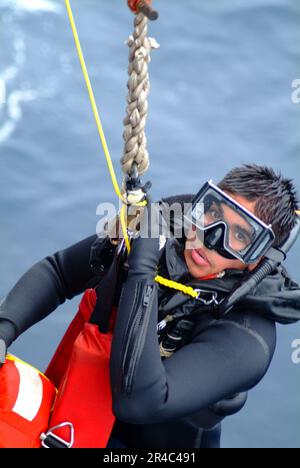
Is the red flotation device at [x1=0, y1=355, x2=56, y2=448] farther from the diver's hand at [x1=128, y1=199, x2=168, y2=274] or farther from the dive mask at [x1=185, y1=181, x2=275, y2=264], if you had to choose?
the dive mask at [x1=185, y1=181, x2=275, y2=264]

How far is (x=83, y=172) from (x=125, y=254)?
1798mm

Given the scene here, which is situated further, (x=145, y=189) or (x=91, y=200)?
(x=91, y=200)

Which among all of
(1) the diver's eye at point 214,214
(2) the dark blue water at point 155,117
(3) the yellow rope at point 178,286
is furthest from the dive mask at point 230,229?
(2) the dark blue water at point 155,117

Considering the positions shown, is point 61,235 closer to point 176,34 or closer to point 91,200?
point 91,200

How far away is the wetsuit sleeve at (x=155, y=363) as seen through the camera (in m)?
1.34

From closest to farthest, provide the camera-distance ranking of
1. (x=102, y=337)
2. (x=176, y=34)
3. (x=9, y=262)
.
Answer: (x=102, y=337) → (x=9, y=262) → (x=176, y=34)

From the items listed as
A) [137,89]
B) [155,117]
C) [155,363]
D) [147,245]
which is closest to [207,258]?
[147,245]

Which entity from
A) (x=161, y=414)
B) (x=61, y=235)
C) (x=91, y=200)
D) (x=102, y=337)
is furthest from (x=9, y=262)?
(x=161, y=414)

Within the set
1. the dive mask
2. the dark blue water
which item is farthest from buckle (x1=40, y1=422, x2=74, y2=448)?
the dark blue water

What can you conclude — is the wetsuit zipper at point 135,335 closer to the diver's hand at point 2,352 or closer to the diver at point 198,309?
the diver at point 198,309

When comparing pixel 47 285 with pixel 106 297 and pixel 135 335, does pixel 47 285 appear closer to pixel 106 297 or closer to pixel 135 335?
pixel 106 297

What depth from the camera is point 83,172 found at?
3201 mm

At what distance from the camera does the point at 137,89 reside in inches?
49.3

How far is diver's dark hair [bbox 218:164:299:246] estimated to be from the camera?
5.14 ft
